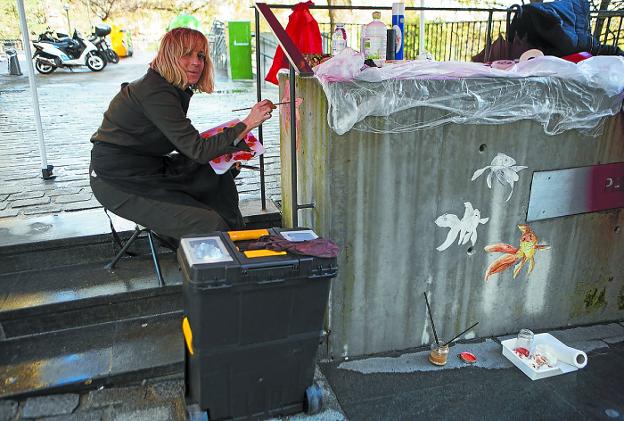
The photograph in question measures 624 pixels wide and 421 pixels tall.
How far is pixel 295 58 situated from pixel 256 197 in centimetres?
189

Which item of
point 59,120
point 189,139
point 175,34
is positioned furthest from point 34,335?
point 59,120

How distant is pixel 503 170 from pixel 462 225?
433mm

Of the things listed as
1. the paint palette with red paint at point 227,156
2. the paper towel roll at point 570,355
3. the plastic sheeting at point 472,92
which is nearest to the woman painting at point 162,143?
the paint palette with red paint at point 227,156

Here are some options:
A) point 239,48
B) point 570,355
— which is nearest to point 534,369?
point 570,355

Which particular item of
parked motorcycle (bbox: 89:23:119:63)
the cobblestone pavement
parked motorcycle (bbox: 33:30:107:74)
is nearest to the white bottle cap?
the cobblestone pavement

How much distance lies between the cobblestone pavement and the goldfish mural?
194 cm

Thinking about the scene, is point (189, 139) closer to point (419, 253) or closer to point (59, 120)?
point (419, 253)

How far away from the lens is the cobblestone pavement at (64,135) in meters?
4.27

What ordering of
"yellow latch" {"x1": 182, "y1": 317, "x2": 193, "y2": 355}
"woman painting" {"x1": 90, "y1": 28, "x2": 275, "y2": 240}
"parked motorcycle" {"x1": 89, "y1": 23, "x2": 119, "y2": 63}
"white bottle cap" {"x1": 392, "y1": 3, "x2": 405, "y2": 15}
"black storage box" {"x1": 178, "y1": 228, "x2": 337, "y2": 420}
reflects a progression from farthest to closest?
"parked motorcycle" {"x1": 89, "y1": 23, "x2": 119, "y2": 63}, "white bottle cap" {"x1": 392, "y1": 3, "x2": 405, "y2": 15}, "woman painting" {"x1": 90, "y1": 28, "x2": 275, "y2": 240}, "yellow latch" {"x1": 182, "y1": 317, "x2": 193, "y2": 355}, "black storage box" {"x1": 178, "y1": 228, "x2": 337, "y2": 420}

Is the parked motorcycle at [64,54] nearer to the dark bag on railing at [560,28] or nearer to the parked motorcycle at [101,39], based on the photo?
the parked motorcycle at [101,39]

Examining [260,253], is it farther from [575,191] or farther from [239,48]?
[239,48]

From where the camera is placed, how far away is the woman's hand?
2852 millimetres

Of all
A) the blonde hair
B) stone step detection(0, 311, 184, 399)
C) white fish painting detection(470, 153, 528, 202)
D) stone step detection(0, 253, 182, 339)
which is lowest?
stone step detection(0, 311, 184, 399)

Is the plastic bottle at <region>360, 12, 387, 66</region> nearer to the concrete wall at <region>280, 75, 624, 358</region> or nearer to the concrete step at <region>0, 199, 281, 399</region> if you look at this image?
the concrete wall at <region>280, 75, 624, 358</region>
